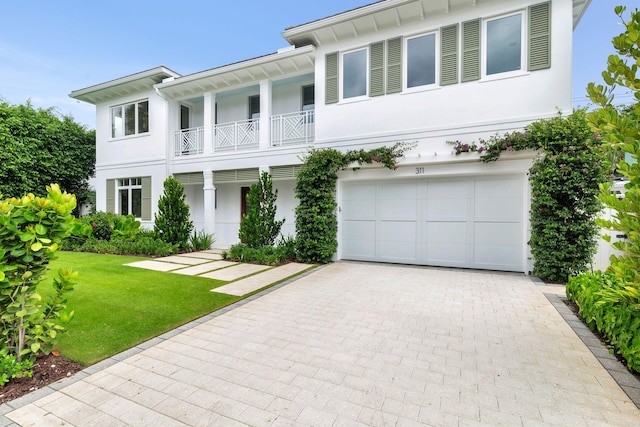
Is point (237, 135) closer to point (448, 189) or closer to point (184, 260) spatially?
point (184, 260)

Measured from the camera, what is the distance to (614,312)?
3447mm

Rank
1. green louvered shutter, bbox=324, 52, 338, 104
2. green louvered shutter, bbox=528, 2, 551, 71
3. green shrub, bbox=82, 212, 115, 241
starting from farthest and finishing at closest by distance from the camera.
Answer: green shrub, bbox=82, 212, 115, 241
green louvered shutter, bbox=324, 52, 338, 104
green louvered shutter, bbox=528, 2, 551, 71

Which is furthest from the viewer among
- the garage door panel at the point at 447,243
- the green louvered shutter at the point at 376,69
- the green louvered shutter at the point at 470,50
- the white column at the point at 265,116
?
the white column at the point at 265,116

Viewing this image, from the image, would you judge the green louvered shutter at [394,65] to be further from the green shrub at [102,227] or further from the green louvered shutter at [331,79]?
the green shrub at [102,227]

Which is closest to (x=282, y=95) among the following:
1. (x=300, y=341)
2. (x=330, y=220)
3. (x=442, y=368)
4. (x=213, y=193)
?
(x=213, y=193)

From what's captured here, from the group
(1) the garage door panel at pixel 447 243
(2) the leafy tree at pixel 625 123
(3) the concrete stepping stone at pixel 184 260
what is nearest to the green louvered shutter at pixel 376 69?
(1) the garage door panel at pixel 447 243

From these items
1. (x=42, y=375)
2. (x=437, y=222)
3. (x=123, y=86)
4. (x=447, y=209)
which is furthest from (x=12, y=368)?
(x=123, y=86)

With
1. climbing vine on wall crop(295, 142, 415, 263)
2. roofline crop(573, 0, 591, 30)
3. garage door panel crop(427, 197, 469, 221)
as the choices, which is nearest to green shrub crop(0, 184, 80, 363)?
climbing vine on wall crop(295, 142, 415, 263)

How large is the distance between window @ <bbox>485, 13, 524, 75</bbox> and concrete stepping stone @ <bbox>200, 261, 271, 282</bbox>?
25.6 ft

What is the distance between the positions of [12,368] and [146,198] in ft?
36.7

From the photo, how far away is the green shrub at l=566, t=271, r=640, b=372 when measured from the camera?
295cm

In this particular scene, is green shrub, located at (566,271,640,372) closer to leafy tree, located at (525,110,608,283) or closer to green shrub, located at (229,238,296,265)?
leafy tree, located at (525,110,608,283)

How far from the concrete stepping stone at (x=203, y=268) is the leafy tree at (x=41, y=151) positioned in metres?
11.5

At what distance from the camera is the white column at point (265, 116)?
1049 cm
